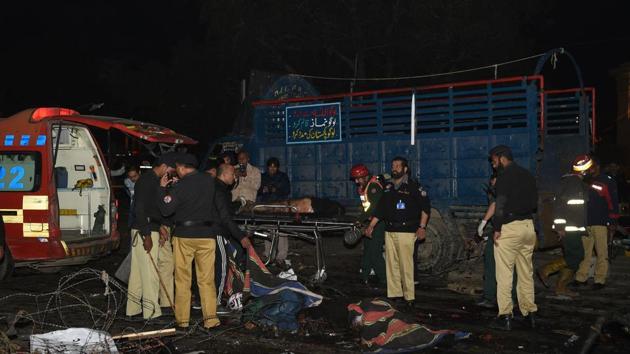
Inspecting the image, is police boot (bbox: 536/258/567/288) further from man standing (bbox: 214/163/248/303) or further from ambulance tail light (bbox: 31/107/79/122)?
ambulance tail light (bbox: 31/107/79/122)

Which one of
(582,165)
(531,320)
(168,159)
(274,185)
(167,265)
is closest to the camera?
(531,320)

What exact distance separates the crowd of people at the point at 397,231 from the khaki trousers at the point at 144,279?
1 cm

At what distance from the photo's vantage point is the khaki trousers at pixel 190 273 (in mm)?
7066

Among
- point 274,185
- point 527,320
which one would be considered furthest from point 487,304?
point 274,185

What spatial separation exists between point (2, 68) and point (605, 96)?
3204 cm

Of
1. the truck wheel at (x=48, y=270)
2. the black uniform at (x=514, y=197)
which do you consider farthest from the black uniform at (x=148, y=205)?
the black uniform at (x=514, y=197)

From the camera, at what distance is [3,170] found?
9562mm

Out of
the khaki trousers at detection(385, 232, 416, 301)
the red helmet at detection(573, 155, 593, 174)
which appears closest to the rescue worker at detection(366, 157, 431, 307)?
the khaki trousers at detection(385, 232, 416, 301)

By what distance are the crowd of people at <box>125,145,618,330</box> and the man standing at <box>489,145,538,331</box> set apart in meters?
0.01

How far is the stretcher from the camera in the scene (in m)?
9.27

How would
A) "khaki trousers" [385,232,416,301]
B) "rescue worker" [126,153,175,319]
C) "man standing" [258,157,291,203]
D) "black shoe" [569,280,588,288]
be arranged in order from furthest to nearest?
"man standing" [258,157,291,203]
"black shoe" [569,280,588,288]
"khaki trousers" [385,232,416,301]
"rescue worker" [126,153,175,319]

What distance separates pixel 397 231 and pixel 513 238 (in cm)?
160

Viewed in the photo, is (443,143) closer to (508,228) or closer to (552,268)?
(552,268)

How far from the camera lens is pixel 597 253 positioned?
31.1 feet
